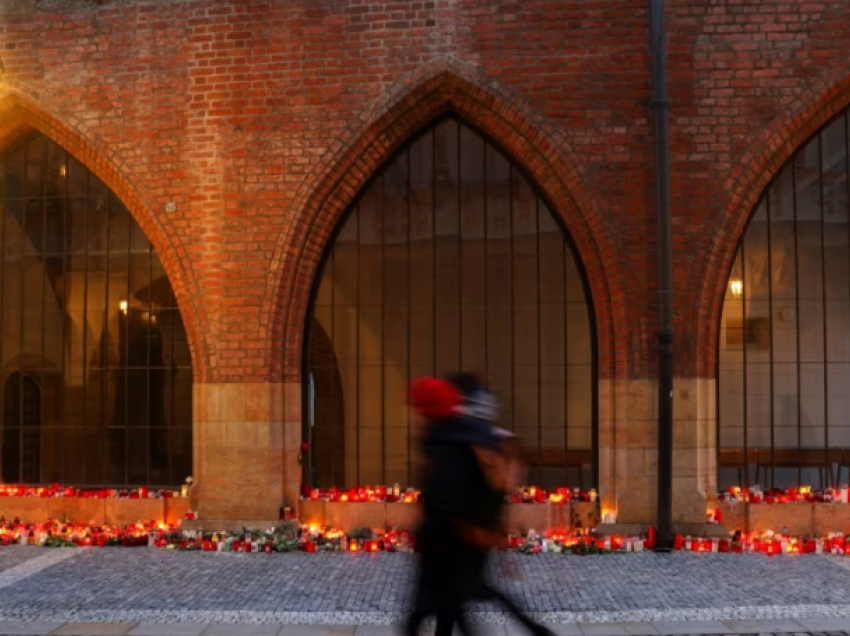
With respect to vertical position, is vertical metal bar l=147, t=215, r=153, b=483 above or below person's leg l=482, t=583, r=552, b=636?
above

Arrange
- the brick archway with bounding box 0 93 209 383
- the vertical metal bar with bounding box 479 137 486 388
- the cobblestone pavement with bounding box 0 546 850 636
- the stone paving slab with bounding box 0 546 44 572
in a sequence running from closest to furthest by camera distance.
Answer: the cobblestone pavement with bounding box 0 546 850 636 < the stone paving slab with bounding box 0 546 44 572 < the brick archway with bounding box 0 93 209 383 < the vertical metal bar with bounding box 479 137 486 388

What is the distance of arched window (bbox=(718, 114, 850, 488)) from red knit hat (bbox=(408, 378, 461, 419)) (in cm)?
561

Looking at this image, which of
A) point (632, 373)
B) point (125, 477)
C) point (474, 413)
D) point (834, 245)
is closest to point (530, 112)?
point (632, 373)

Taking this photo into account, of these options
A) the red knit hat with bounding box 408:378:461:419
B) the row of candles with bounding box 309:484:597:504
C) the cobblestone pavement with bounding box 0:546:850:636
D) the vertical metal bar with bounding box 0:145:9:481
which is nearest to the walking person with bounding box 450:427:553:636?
the red knit hat with bounding box 408:378:461:419

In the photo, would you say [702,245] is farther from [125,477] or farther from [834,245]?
[125,477]

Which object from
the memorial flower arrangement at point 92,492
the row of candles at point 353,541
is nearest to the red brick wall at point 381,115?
the memorial flower arrangement at point 92,492

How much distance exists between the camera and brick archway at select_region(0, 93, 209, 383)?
8.90 metres

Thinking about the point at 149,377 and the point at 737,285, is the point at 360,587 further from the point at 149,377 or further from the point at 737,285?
the point at 737,285

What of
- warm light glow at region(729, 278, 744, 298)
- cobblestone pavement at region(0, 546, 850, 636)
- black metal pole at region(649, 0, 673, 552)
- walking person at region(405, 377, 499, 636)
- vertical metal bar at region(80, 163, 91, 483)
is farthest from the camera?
vertical metal bar at region(80, 163, 91, 483)

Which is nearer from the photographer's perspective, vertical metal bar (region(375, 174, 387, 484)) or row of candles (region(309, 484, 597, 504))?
row of candles (region(309, 484, 597, 504))

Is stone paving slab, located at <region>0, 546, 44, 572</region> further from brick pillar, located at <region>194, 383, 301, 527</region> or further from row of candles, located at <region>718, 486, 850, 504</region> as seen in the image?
row of candles, located at <region>718, 486, 850, 504</region>

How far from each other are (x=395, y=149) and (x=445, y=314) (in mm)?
1936

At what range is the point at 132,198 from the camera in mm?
9094

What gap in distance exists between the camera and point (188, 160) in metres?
8.90
